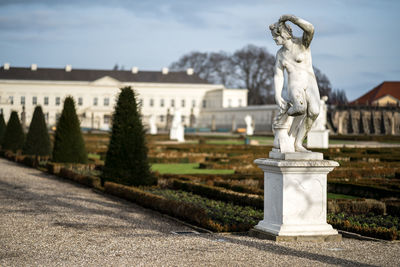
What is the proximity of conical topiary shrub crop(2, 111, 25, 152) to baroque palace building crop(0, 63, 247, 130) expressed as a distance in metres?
48.7

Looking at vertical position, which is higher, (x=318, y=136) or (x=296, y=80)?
(x=296, y=80)

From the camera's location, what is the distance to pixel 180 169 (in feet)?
53.3

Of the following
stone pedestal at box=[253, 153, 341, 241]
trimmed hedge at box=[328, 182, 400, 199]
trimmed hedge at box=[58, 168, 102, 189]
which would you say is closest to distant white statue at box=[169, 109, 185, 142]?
trimmed hedge at box=[58, 168, 102, 189]

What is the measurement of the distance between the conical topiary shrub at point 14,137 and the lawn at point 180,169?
823 centimetres

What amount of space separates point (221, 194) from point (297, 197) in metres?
4.02

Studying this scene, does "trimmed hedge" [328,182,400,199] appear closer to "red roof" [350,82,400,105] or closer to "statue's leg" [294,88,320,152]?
"statue's leg" [294,88,320,152]

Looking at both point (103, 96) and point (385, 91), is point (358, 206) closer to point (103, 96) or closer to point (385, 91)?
point (385, 91)

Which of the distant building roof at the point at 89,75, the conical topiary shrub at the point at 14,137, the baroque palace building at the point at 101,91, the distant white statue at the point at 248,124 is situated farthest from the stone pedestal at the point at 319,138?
the distant building roof at the point at 89,75

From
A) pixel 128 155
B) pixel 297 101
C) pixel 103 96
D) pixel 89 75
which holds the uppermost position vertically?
pixel 89 75

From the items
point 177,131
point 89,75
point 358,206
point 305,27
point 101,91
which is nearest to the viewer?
point 305,27

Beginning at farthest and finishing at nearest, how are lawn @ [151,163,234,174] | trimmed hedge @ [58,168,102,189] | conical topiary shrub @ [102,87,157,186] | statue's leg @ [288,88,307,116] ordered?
lawn @ [151,163,234,174] → trimmed hedge @ [58,168,102,189] → conical topiary shrub @ [102,87,157,186] → statue's leg @ [288,88,307,116]

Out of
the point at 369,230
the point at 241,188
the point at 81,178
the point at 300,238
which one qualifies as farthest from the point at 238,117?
the point at 300,238

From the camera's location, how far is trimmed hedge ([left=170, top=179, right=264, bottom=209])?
8.71 meters

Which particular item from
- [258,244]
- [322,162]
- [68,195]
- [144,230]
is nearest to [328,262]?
[258,244]
